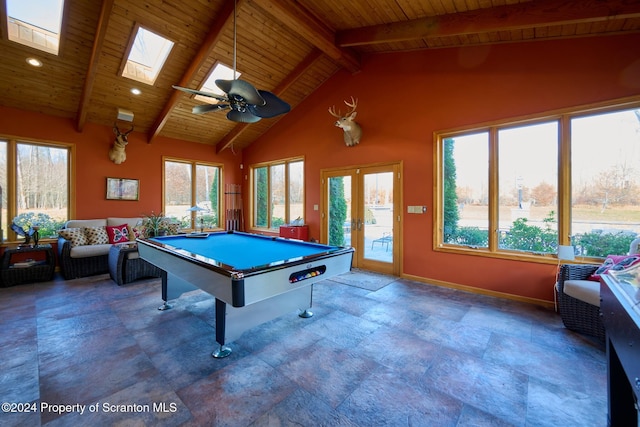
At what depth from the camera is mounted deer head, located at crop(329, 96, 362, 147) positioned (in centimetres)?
493

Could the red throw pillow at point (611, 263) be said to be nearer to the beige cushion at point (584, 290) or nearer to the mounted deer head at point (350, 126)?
the beige cushion at point (584, 290)

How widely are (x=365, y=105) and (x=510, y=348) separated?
14.5ft

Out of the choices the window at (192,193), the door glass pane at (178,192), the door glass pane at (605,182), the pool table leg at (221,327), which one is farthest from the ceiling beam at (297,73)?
the pool table leg at (221,327)

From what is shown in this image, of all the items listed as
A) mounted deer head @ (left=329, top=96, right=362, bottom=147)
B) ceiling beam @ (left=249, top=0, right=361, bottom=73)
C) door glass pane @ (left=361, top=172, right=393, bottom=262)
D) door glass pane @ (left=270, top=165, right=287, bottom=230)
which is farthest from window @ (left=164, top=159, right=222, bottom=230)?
ceiling beam @ (left=249, top=0, right=361, bottom=73)

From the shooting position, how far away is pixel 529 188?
12.2ft

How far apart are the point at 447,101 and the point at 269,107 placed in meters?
2.87

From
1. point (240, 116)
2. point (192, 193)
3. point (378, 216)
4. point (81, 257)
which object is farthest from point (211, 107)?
point (192, 193)

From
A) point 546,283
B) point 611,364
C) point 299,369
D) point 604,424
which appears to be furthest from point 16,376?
point 546,283

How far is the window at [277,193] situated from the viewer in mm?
6660

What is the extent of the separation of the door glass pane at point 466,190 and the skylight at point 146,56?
4965mm

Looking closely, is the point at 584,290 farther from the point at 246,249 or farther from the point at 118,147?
the point at 118,147

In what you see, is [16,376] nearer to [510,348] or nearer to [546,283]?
[510,348]

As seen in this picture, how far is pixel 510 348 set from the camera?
2461 millimetres

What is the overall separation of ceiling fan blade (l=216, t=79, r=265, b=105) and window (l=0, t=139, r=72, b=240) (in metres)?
4.79
